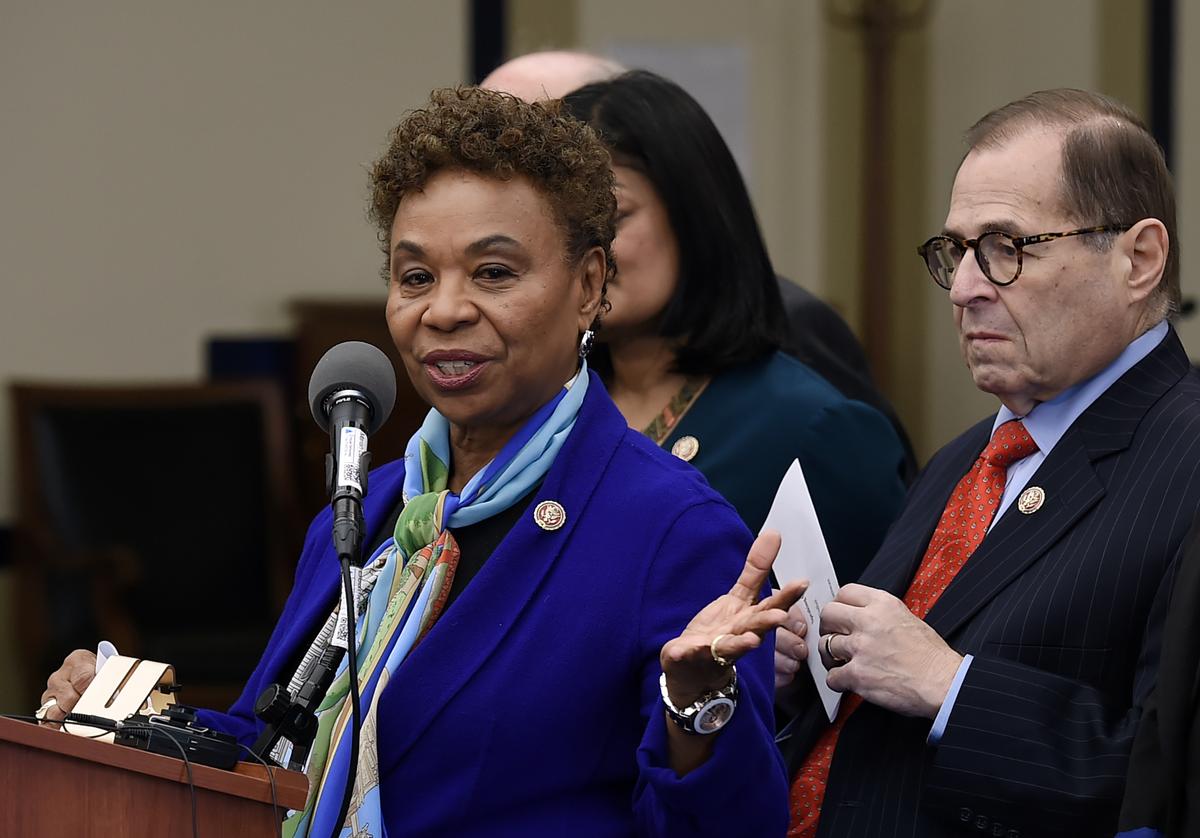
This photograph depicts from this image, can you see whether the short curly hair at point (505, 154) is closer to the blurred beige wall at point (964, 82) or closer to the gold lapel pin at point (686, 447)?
the gold lapel pin at point (686, 447)

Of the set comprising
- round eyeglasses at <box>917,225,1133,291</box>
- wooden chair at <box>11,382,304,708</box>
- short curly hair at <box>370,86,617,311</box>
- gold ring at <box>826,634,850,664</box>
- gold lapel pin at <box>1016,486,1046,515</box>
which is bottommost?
wooden chair at <box>11,382,304,708</box>

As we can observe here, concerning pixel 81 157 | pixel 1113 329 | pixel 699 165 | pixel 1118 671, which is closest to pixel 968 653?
pixel 1118 671

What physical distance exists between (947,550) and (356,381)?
2.68 feet

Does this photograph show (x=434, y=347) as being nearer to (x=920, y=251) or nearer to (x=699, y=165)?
(x=920, y=251)

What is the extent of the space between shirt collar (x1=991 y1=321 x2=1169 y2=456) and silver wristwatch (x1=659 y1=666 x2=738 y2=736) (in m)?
0.60

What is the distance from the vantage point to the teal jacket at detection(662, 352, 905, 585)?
265cm

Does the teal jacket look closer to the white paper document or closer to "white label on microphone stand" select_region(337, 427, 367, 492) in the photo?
the white paper document

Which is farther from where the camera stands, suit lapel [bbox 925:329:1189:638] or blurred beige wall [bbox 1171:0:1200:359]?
blurred beige wall [bbox 1171:0:1200:359]

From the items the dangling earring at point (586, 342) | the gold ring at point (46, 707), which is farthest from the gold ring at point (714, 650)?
the gold ring at point (46, 707)

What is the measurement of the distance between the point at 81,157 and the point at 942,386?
413 centimetres

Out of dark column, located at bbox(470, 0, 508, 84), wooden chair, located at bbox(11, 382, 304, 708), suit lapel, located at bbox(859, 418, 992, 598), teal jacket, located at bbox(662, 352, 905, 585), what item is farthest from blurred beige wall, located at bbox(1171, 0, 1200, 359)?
suit lapel, located at bbox(859, 418, 992, 598)

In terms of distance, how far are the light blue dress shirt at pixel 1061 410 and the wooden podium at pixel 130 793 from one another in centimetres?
97

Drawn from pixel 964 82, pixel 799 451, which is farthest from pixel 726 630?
pixel 964 82

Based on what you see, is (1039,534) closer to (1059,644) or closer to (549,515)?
(1059,644)
